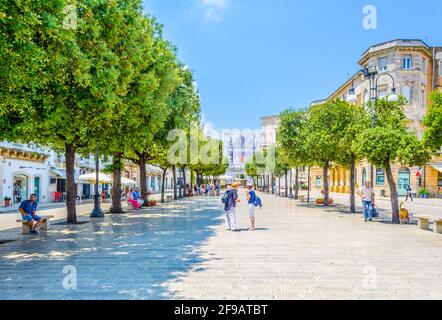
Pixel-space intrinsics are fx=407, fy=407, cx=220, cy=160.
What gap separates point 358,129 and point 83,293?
15882 mm

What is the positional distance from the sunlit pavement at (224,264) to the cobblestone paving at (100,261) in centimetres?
2

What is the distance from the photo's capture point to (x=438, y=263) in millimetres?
8680

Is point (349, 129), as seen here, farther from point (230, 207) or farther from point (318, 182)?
point (318, 182)

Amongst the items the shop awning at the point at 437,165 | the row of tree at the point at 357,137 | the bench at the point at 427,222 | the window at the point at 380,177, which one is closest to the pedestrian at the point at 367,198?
the row of tree at the point at 357,137

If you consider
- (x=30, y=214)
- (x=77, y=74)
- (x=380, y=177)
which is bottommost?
(x=30, y=214)

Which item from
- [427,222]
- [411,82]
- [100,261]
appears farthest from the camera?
[411,82]

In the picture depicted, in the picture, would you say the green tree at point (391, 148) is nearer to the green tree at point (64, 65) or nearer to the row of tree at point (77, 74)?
the row of tree at point (77, 74)

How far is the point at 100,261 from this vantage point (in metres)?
8.66

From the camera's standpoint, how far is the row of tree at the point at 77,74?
26.1 ft

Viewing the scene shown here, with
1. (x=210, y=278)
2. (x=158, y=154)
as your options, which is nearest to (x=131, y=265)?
(x=210, y=278)

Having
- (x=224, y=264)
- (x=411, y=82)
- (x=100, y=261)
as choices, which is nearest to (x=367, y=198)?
(x=224, y=264)

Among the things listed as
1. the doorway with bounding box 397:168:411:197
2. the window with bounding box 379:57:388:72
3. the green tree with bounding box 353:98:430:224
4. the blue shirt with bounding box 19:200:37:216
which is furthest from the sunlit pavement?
the window with bounding box 379:57:388:72

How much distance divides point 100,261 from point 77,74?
4.71 meters

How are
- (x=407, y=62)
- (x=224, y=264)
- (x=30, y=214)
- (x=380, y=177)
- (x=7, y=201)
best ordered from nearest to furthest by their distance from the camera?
(x=224, y=264) < (x=30, y=214) < (x=7, y=201) < (x=407, y=62) < (x=380, y=177)
